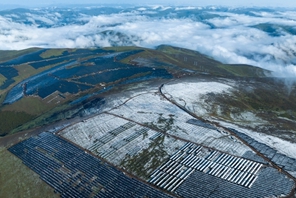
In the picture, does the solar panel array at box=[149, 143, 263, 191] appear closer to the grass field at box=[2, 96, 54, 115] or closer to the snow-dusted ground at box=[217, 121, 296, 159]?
the snow-dusted ground at box=[217, 121, 296, 159]

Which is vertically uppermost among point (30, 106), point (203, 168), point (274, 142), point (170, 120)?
Answer: point (274, 142)

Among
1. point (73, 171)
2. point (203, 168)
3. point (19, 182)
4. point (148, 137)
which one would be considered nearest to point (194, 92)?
point (148, 137)

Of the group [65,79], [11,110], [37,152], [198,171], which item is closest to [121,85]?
[65,79]

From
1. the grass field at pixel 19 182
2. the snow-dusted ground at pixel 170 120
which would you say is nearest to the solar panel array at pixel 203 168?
the snow-dusted ground at pixel 170 120

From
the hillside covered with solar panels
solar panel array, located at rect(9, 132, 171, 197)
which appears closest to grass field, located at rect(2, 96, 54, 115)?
the hillside covered with solar panels

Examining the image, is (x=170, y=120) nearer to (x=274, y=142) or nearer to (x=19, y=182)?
Result: (x=274, y=142)

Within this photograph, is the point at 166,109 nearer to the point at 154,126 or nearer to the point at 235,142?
the point at 154,126

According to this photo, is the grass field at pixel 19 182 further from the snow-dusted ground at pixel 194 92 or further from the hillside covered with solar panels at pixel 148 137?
the snow-dusted ground at pixel 194 92
